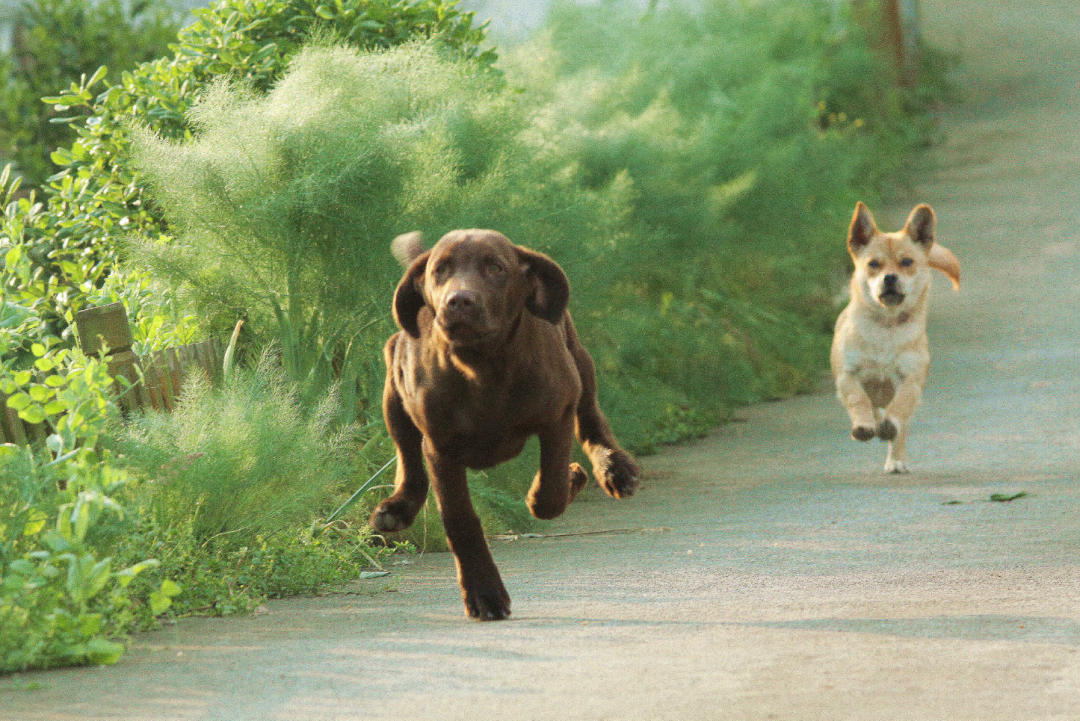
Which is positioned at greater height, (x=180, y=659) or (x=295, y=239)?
(x=295, y=239)

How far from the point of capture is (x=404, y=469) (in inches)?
195

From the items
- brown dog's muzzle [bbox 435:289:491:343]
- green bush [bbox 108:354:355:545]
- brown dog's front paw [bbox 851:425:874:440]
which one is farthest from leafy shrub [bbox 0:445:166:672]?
brown dog's front paw [bbox 851:425:874:440]

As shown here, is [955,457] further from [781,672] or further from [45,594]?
[45,594]

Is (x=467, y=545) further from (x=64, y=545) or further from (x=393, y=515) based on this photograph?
(x=64, y=545)

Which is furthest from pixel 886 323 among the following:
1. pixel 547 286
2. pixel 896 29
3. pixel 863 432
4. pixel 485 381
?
pixel 896 29

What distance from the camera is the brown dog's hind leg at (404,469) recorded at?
189 inches

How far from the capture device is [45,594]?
4.21m

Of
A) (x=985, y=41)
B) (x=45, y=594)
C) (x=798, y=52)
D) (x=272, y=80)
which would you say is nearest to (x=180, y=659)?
(x=45, y=594)

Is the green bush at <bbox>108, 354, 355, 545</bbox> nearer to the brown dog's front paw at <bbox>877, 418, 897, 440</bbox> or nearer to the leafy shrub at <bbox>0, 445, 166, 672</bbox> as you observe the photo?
the leafy shrub at <bbox>0, 445, 166, 672</bbox>

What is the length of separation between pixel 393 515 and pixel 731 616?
1274 mm

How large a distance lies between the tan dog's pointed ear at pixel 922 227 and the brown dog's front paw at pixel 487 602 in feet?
14.2

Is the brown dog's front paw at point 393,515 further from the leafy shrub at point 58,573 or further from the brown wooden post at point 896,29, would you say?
the brown wooden post at point 896,29

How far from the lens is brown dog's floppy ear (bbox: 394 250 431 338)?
436 centimetres

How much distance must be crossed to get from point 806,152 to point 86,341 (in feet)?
38.0
